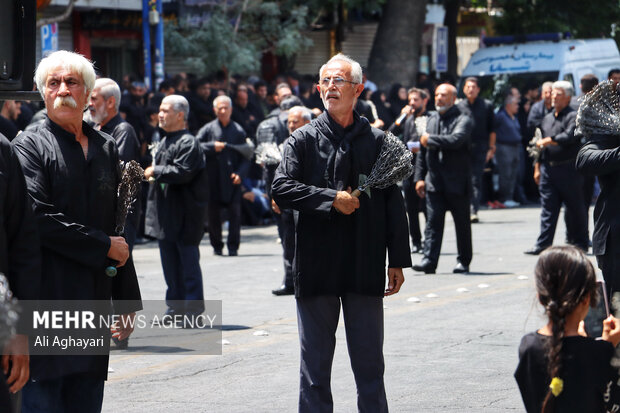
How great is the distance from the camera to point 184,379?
834 centimetres

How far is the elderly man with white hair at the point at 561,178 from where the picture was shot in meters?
15.4

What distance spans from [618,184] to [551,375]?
3523mm

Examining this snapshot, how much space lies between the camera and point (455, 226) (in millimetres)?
13844

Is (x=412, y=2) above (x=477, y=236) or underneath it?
above

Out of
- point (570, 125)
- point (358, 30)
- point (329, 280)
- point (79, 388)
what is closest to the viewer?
point (79, 388)

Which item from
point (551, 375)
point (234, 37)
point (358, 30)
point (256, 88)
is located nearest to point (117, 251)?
point (551, 375)

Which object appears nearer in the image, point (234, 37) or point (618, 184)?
point (618, 184)

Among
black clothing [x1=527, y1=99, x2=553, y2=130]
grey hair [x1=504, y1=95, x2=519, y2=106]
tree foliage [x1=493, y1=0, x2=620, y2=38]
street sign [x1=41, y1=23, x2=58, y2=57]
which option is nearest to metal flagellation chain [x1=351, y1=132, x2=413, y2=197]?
black clothing [x1=527, y1=99, x2=553, y2=130]

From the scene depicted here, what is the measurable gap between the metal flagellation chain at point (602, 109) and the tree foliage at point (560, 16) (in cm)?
2665

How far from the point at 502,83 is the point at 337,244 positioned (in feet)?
60.4

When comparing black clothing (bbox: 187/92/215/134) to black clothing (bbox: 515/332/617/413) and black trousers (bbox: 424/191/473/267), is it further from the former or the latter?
black clothing (bbox: 515/332/617/413)

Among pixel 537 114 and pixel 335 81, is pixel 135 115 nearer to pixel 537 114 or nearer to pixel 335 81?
pixel 537 114

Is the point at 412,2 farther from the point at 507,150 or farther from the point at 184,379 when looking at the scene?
the point at 184,379

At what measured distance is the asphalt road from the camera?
7590 millimetres
